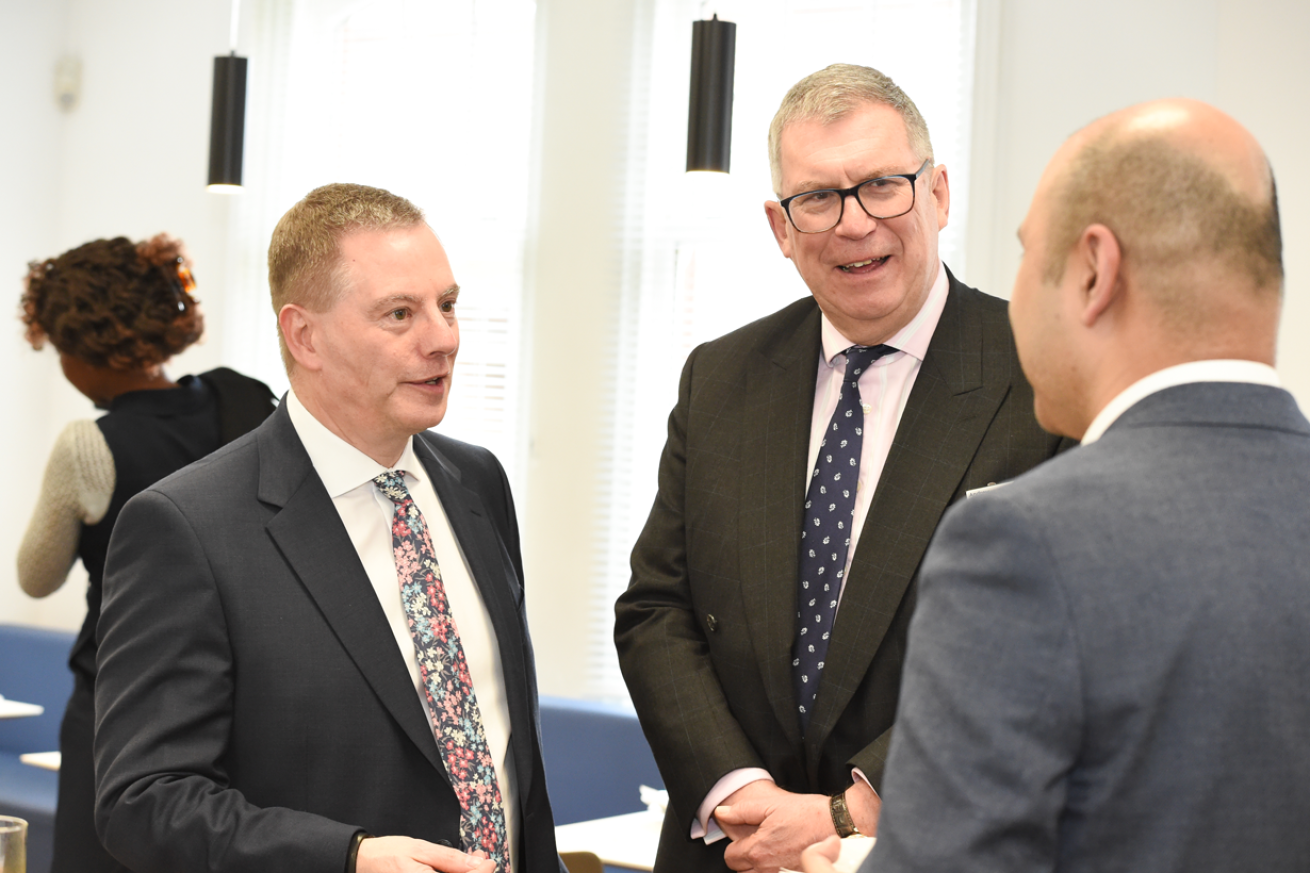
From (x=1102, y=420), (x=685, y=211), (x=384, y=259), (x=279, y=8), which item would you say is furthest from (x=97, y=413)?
(x=1102, y=420)

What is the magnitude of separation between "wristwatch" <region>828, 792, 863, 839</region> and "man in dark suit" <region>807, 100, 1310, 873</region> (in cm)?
67

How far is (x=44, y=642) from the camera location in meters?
5.55

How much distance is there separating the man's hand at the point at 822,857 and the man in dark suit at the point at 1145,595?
20 centimetres

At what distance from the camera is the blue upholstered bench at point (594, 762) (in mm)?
4223

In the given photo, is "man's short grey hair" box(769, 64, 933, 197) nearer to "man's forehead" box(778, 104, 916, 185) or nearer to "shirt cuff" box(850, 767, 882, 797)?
"man's forehead" box(778, 104, 916, 185)

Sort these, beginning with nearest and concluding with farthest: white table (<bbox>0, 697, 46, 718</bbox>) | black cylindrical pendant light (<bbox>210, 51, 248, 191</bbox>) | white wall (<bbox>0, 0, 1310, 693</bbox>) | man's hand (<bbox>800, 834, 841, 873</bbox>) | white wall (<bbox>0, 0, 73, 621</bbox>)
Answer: man's hand (<bbox>800, 834, 841, 873</bbox>)
white wall (<bbox>0, 0, 1310, 693</bbox>)
white table (<bbox>0, 697, 46, 718</bbox>)
black cylindrical pendant light (<bbox>210, 51, 248, 191</bbox>)
white wall (<bbox>0, 0, 73, 621</bbox>)

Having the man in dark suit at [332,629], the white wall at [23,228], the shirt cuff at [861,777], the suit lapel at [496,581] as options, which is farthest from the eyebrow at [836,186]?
the white wall at [23,228]

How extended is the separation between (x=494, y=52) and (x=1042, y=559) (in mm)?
4822

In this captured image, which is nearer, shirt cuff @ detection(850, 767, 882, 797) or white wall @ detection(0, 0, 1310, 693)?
shirt cuff @ detection(850, 767, 882, 797)

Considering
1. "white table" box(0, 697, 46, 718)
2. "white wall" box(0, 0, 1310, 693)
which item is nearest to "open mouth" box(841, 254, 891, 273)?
"white wall" box(0, 0, 1310, 693)

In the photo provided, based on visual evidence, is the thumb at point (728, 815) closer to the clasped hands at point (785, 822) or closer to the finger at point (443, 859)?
the clasped hands at point (785, 822)

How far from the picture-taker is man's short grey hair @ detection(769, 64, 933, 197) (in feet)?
6.18

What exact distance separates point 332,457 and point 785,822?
2.79 ft

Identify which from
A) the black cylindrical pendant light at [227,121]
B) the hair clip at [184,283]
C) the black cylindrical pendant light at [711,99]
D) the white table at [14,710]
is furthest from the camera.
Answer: the black cylindrical pendant light at [227,121]
